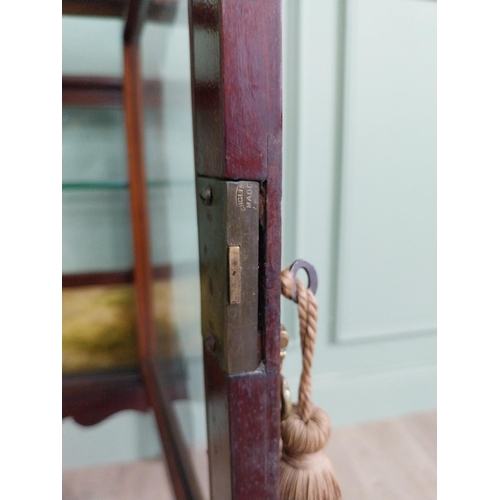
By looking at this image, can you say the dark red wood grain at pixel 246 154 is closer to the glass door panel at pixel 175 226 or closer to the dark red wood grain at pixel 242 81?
the dark red wood grain at pixel 242 81

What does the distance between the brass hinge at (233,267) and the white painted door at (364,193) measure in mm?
584

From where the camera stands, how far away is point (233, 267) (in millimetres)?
249

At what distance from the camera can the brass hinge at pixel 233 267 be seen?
25 cm

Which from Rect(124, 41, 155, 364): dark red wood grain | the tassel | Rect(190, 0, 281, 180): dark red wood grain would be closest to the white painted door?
Rect(124, 41, 155, 364): dark red wood grain

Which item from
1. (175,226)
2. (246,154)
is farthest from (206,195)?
(175,226)

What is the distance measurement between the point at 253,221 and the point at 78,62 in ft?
2.19

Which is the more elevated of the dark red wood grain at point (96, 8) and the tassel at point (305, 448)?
the dark red wood grain at point (96, 8)


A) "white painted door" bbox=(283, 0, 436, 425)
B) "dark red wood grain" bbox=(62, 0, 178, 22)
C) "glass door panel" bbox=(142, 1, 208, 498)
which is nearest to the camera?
"glass door panel" bbox=(142, 1, 208, 498)

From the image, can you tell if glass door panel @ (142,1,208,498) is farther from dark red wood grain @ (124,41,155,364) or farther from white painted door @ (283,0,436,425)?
white painted door @ (283,0,436,425)

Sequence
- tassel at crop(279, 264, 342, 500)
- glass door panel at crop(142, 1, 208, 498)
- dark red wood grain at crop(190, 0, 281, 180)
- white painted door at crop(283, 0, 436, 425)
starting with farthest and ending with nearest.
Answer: white painted door at crop(283, 0, 436, 425)
glass door panel at crop(142, 1, 208, 498)
tassel at crop(279, 264, 342, 500)
dark red wood grain at crop(190, 0, 281, 180)

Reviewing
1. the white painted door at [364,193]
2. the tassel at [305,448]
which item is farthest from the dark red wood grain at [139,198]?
the tassel at [305,448]

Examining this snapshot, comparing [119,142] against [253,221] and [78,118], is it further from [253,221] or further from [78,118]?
[253,221]

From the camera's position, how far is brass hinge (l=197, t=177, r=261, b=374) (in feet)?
0.81

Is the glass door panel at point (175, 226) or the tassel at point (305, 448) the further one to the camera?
the glass door panel at point (175, 226)
